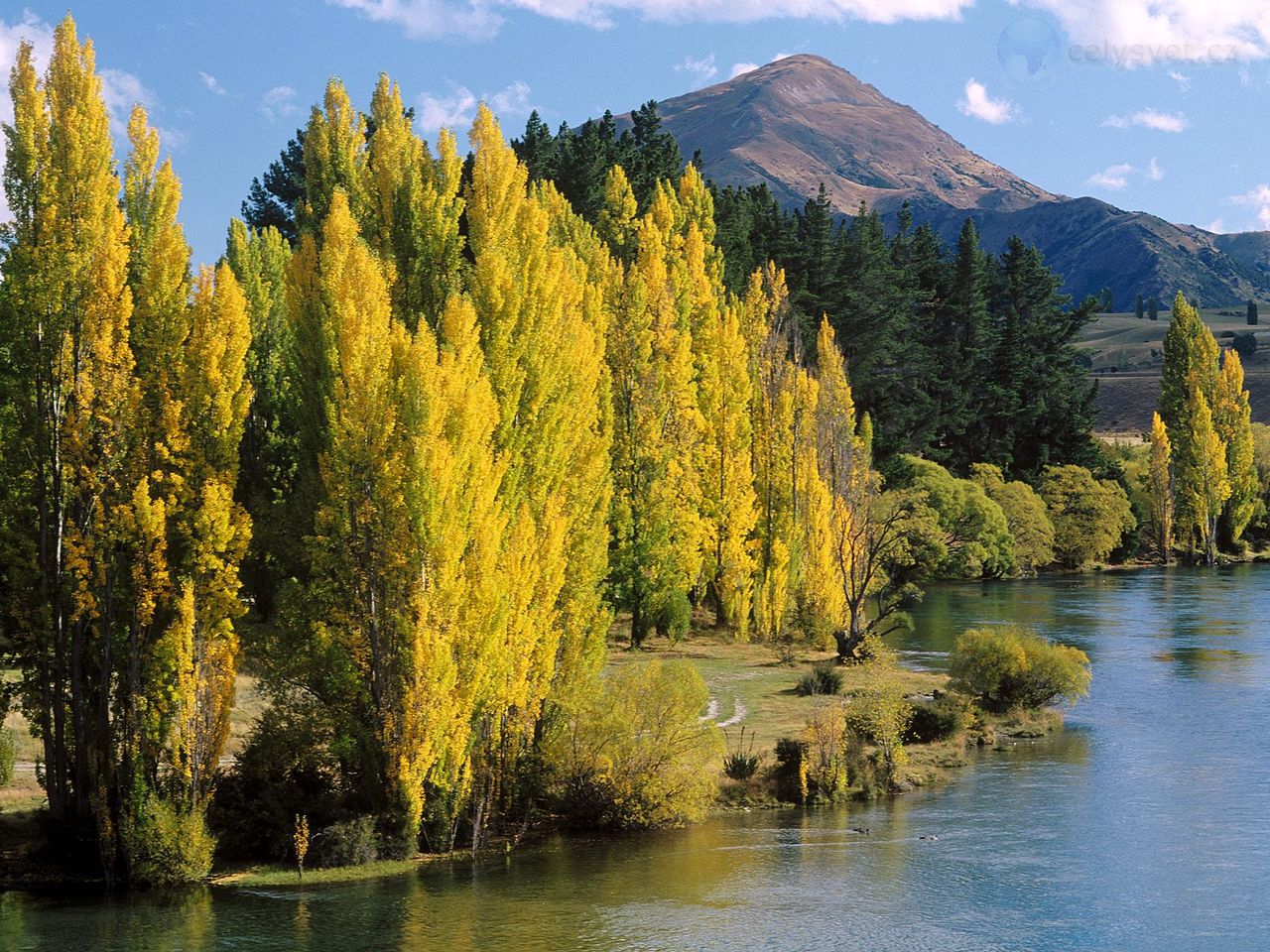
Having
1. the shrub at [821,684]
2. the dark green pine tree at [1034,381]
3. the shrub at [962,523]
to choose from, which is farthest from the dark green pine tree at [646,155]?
the shrub at [821,684]

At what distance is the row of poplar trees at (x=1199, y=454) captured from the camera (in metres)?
92.8

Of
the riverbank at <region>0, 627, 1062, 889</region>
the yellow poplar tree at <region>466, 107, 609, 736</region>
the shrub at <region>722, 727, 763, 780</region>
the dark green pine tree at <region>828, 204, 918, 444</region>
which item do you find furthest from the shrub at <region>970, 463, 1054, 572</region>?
the yellow poplar tree at <region>466, 107, 609, 736</region>

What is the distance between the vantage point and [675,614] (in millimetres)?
45312

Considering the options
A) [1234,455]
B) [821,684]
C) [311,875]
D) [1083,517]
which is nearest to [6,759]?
[311,875]

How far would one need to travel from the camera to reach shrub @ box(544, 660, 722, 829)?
28.4m

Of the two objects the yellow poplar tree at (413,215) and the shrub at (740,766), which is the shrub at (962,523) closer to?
the shrub at (740,766)

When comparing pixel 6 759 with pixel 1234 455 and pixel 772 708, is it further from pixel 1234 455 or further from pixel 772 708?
pixel 1234 455

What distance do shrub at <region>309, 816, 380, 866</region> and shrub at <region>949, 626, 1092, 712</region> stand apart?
20417 mm

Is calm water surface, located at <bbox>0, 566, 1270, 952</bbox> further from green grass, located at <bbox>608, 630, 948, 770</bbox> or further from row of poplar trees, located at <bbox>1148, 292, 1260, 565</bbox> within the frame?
row of poplar trees, located at <bbox>1148, 292, 1260, 565</bbox>

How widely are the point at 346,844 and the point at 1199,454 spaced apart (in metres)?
81.2

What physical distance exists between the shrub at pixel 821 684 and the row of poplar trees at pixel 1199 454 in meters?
59.1

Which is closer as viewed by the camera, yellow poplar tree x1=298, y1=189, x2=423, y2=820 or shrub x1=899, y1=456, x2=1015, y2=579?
yellow poplar tree x1=298, y1=189, x2=423, y2=820

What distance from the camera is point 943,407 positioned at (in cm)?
9138

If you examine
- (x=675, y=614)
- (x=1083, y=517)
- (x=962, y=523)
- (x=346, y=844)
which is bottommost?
(x=346, y=844)
